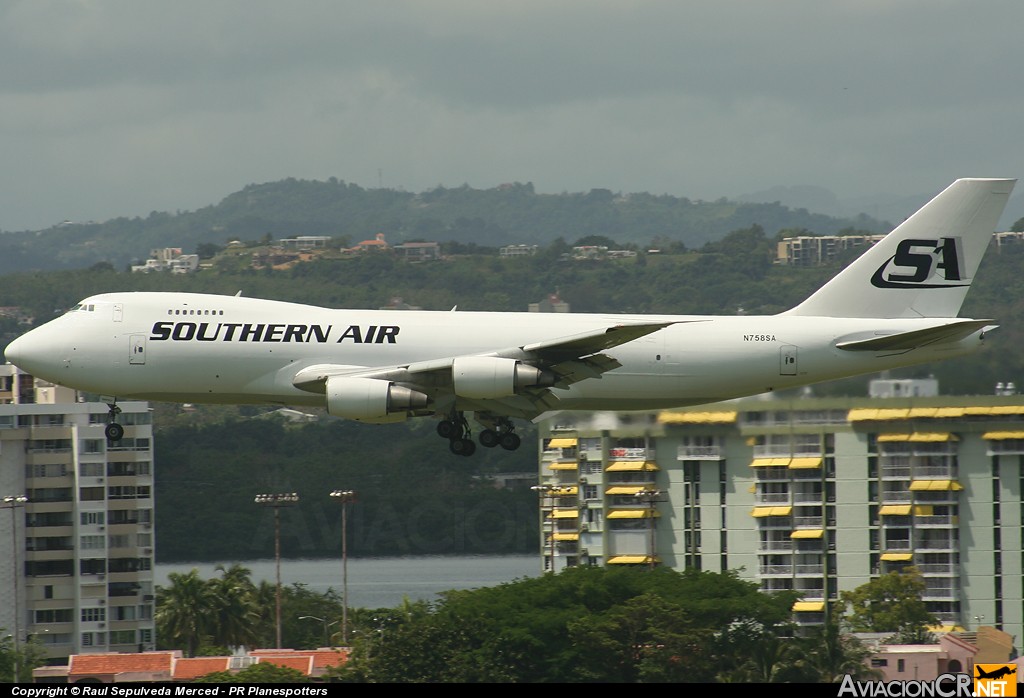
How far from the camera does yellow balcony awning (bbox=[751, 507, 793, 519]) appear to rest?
213 feet

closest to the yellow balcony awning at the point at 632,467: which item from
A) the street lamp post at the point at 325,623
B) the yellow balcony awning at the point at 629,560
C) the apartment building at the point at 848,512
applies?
the apartment building at the point at 848,512

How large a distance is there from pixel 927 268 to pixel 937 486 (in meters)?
23.4

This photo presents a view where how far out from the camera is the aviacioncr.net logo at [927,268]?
146ft

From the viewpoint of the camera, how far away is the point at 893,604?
219 ft

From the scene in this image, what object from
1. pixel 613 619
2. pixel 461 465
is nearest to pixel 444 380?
pixel 613 619

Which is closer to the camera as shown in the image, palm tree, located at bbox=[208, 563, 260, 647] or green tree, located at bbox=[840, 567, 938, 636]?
green tree, located at bbox=[840, 567, 938, 636]

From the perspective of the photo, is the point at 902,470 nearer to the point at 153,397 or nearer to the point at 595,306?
the point at 153,397

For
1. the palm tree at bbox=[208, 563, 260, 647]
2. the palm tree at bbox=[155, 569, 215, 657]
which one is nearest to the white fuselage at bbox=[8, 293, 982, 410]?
the palm tree at bbox=[155, 569, 215, 657]

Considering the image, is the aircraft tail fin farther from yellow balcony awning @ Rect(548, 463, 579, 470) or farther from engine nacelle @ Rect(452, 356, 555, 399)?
yellow balcony awning @ Rect(548, 463, 579, 470)

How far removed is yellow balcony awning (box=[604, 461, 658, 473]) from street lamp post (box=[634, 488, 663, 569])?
1.01 m

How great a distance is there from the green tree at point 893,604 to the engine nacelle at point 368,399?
3299 centimetres

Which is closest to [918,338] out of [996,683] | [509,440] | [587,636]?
[996,683]

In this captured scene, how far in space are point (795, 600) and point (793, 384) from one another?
22.1 metres

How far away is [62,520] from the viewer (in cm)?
7762
